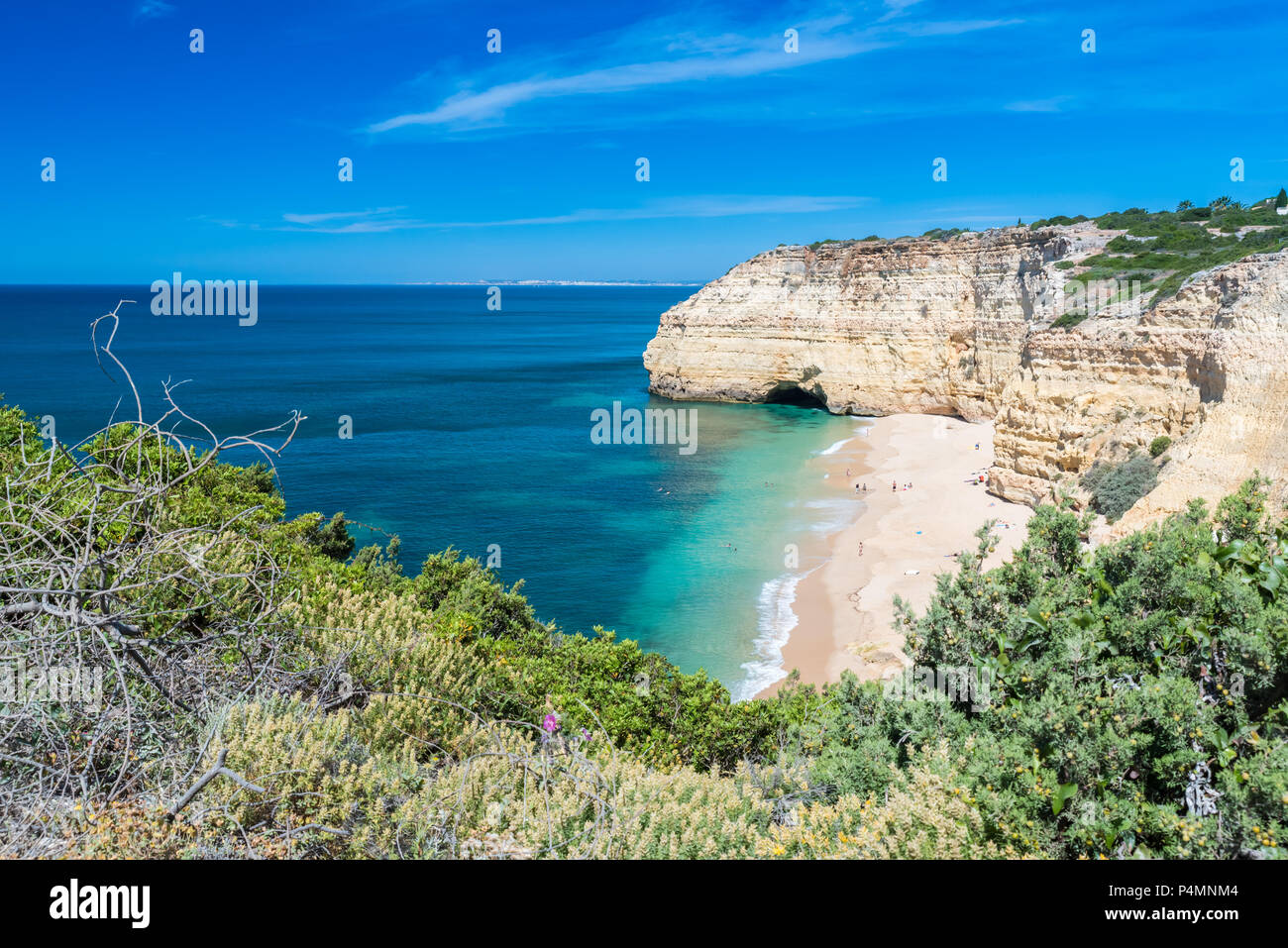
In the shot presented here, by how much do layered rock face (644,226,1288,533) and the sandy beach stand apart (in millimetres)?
2728

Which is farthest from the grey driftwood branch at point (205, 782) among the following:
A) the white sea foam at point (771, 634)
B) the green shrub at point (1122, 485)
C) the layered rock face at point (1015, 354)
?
the green shrub at point (1122, 485)

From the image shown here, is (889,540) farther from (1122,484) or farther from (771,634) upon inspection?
(771,634)

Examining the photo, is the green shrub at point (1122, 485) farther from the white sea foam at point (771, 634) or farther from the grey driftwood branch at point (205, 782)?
the grey driftwood branch at point (205, 782)

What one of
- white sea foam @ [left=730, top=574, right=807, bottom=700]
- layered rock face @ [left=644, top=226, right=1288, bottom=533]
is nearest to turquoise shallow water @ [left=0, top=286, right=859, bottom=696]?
white sea foam @ [left=730, top=574, right=807, bottom=700]

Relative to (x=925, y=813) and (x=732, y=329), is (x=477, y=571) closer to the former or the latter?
(x=925, y=813)

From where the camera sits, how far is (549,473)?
46375 mm

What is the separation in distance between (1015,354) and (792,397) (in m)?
22.1

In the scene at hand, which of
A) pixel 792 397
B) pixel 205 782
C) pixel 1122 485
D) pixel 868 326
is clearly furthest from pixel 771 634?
pixel 792 397

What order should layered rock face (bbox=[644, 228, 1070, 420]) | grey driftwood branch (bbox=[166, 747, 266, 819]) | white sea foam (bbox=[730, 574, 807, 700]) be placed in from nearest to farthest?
grey driftwood branch (bbox=[166, 747, 266, 819]) < white sea foam (bbox=[730, 574, 807, 700]) < layered rock face (bbox=[644, 228, 1070, 420])

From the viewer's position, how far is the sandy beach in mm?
23266

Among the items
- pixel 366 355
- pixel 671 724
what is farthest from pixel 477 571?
pixel 366 355

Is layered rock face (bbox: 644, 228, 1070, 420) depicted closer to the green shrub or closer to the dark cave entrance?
the dark cave entrance

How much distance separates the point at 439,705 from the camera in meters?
9.95

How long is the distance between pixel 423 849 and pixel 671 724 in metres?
6.78
